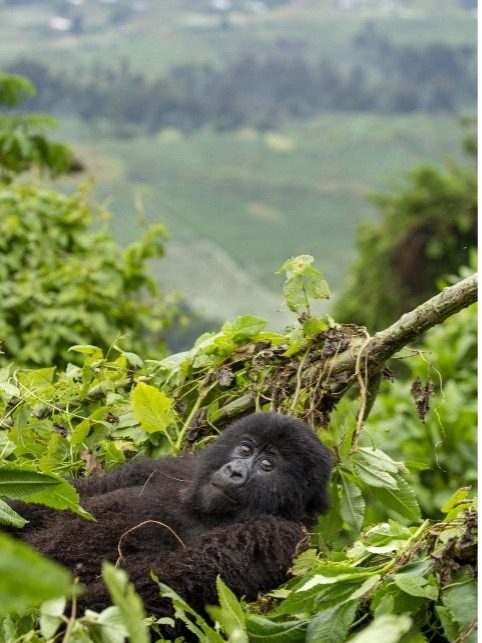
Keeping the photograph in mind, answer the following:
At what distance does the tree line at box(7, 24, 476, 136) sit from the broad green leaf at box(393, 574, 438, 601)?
18586 mm

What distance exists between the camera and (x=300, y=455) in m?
3.21

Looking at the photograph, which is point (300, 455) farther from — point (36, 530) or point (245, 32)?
point (245, 32)

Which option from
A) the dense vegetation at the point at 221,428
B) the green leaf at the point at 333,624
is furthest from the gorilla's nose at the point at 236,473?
the green leaf at the point at 333,624

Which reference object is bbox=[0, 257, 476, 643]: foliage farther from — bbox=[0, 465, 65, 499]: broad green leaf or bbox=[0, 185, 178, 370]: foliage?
bbox=[0, 185, 178, 370]: foliage

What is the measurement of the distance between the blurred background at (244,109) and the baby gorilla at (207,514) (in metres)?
13.8

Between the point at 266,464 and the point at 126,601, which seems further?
the point at 266,464

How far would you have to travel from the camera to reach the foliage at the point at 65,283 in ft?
22.1

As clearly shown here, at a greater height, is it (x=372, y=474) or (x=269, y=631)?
(x=269, y=631)

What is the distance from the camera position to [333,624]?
94.0 inches

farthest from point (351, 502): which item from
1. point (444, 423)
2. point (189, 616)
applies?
point (444, 423)

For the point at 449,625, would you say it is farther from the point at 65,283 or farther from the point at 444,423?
the point at 65,283

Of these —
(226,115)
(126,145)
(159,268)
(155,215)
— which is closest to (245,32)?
(226,115)

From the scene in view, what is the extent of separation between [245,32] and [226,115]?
4722mm

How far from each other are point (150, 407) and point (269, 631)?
118 cm
